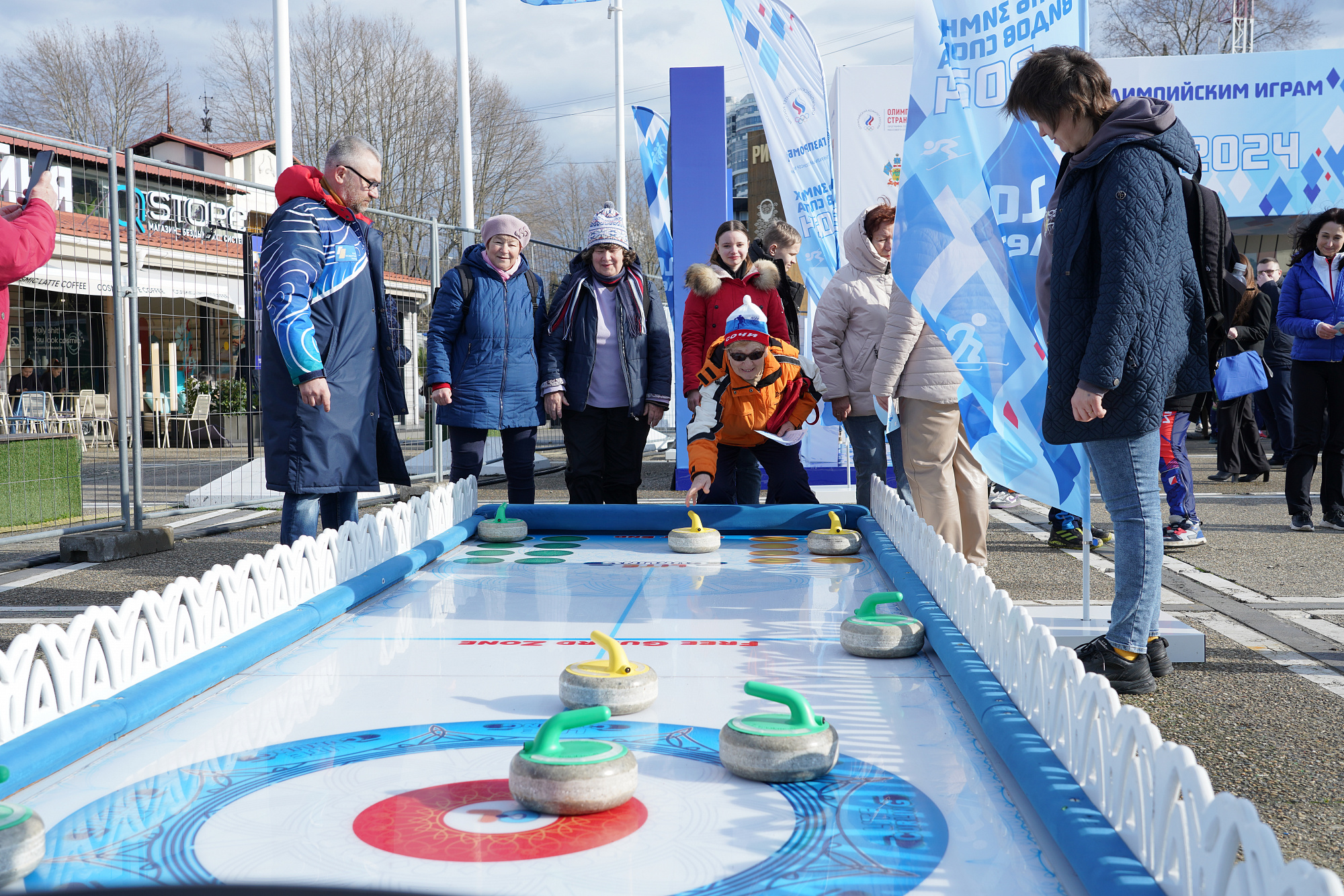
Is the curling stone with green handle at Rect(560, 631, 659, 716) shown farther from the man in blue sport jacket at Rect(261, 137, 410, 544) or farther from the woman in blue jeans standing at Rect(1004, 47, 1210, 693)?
the man in blue sport jacket at Rect(261, 137, 410, 544)

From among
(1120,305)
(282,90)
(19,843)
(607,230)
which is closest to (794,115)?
(607,230)

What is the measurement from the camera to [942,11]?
4.04 meters

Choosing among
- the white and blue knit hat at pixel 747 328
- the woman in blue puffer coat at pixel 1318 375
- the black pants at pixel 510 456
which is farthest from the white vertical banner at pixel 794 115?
the black pants at pixel 510 456

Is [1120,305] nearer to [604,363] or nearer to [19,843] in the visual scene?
[19,843]

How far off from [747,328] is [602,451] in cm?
118

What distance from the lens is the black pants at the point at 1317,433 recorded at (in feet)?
22.7

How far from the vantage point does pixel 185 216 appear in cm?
847

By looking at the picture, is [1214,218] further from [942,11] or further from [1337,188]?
[1337,188]

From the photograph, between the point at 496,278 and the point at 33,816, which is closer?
the point at 33,816

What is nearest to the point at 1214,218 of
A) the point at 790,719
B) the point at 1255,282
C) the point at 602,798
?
the point at 790,719

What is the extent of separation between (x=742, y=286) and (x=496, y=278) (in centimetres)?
149

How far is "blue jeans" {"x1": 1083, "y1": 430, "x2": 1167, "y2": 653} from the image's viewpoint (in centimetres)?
314

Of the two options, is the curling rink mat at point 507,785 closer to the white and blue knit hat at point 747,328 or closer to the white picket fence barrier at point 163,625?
the white picket fence barrier at point 163,625

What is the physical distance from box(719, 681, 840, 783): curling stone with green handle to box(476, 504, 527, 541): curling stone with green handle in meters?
2.86
